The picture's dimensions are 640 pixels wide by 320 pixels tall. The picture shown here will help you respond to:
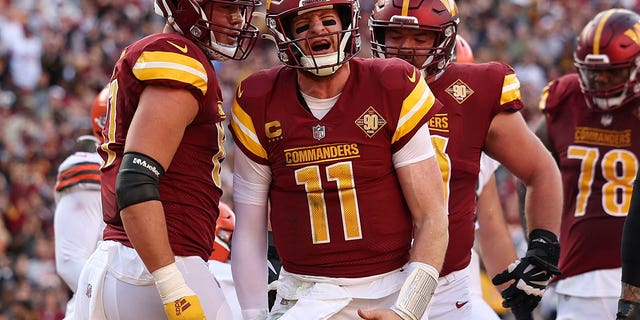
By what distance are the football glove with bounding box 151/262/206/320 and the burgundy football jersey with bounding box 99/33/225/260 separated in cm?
25

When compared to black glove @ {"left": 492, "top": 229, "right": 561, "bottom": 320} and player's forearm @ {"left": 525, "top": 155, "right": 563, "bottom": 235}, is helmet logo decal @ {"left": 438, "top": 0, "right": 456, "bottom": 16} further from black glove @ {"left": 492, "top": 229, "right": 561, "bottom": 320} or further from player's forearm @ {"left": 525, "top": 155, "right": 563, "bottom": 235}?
black glove @ {"left": 492, "top": 229, "right": 561, "bottom": 320}

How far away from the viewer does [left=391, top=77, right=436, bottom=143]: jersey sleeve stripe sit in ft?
13.8

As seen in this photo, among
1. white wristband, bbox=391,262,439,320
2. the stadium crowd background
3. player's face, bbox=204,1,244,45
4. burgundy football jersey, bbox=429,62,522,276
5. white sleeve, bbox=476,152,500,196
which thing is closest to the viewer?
white wristband, bbox=391,262,439,320

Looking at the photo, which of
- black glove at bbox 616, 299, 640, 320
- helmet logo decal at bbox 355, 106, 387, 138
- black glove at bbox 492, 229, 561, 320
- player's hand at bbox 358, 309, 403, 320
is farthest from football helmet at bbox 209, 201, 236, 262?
black glove at bbox 616, 299, 640, 320

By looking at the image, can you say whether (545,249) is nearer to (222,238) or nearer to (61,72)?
(222,238)

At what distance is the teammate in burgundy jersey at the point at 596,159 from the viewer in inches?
241

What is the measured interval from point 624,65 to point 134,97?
3.07 metres

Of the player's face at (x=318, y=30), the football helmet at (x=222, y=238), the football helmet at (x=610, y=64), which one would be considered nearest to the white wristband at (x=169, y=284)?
the player's face at (x=318, y=30)

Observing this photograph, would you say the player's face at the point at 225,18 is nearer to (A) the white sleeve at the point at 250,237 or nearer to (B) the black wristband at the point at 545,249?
(A) the white sleeve at the point at 250,237

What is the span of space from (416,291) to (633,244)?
95cm

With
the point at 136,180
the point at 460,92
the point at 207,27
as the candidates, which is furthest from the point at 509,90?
the point at 136,180

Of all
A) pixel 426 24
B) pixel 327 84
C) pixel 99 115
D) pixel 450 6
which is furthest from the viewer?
pixel 99 115

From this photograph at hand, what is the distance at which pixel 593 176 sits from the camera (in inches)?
244

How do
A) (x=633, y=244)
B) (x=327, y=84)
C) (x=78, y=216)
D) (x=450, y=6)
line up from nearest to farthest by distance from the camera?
(x=327, y=84), (x=633, y=244), (x=450, y=6), (x=78, y=216)
